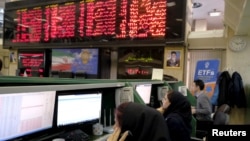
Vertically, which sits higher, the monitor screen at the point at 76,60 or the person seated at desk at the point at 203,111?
the monitor screen at the point at 76,60

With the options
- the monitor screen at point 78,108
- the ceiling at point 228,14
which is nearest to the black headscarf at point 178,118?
the monitor screen at point 78,108

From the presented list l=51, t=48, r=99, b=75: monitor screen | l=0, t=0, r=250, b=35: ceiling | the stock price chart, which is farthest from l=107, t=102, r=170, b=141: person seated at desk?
l=51, t=48, r=99, b=75: monitor screen

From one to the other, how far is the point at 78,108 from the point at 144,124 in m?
0.65

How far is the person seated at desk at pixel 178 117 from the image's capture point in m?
2.00

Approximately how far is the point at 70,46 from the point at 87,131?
9.62 feet

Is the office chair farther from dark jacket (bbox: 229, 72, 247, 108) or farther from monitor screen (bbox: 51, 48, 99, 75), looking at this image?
monitor screen (bbox: 51, 48, 99, 75)

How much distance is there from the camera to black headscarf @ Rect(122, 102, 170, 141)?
124cm

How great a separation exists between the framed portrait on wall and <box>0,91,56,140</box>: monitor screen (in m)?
2.69

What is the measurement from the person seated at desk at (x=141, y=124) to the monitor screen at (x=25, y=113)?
0.48 metres

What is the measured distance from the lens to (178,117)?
2.07 metres

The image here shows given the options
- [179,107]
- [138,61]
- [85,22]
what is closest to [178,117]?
[179,107]

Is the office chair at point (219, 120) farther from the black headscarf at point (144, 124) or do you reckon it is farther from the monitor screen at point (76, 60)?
the monitor screen at point (76, 60)

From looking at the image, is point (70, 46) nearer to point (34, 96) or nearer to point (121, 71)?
point (121, 71)

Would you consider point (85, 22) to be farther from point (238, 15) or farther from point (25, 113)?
point (25, 113)
